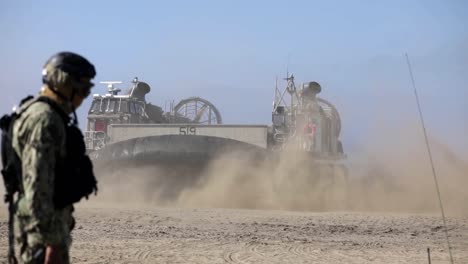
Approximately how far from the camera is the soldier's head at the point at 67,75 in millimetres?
1783

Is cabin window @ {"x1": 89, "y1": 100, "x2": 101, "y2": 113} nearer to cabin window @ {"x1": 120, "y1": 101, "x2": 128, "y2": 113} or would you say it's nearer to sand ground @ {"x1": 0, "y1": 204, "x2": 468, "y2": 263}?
cabin window @ {"x1": 120, "y1": 101, "x2": 128, "y2": 113}

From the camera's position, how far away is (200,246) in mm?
5145

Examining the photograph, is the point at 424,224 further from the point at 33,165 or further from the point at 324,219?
the point at 33,165

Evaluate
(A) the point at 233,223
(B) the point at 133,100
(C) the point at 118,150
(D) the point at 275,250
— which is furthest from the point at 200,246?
(B) the point at 133,100

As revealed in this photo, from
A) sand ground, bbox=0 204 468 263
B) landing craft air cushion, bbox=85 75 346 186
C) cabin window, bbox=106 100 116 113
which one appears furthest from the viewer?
cabin window, bbox=106 100 116 113

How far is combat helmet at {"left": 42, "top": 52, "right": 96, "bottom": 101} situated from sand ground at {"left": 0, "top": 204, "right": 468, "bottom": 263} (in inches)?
108

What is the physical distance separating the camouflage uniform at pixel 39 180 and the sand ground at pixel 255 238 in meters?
2.73

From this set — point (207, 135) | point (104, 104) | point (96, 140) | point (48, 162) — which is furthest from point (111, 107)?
point (48, 162)

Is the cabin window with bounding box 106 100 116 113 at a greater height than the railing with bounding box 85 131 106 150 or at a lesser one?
greater

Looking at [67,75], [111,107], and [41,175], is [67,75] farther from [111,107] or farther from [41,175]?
[111,107]

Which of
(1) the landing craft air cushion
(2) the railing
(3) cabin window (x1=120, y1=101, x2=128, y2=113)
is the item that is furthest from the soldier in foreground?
(3) cabin window (x1=120, y1=101, x2=128, y2=113)

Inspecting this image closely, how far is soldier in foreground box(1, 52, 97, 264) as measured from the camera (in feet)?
5.41

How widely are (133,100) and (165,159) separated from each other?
282 centimetres

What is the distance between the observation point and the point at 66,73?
1.78 metres
